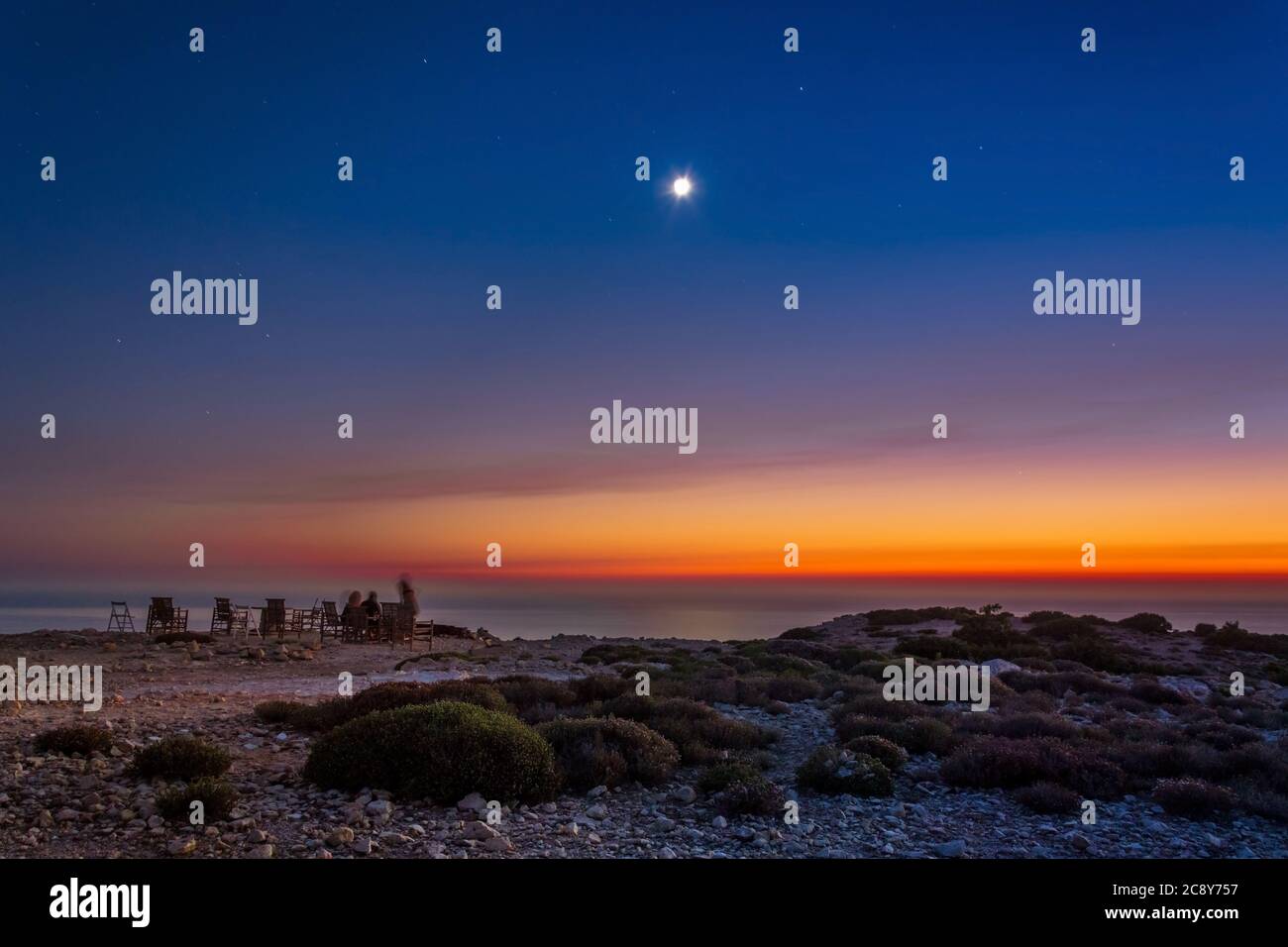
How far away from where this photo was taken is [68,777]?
10.9m

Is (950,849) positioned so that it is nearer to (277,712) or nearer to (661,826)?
(661,826)

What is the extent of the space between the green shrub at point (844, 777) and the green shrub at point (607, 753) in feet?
6.69

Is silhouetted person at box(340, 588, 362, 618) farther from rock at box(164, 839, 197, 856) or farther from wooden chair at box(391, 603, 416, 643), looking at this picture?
rock at box(164, 839, 197, 856)

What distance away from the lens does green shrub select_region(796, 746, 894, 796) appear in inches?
484

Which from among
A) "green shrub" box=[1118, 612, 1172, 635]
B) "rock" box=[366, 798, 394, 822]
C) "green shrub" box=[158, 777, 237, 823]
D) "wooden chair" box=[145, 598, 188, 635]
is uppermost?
"green shrub" box=[158, 777, 237, 823]

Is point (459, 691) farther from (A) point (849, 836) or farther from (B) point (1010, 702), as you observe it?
(B) point (1010, 702)

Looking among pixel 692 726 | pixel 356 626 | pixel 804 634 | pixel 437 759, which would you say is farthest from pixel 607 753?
pixel 804 634

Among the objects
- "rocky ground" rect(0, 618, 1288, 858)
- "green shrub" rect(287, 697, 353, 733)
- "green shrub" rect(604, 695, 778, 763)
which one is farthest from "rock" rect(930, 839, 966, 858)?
"green shrub" rect(287, 697, 353, 733)

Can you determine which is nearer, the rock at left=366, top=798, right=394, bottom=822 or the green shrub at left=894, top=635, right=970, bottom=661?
the rock at left=366, top=798, right=394, bottom=822

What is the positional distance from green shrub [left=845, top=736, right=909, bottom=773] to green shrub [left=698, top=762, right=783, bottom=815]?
2707 mm

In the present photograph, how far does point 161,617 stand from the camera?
36281mm

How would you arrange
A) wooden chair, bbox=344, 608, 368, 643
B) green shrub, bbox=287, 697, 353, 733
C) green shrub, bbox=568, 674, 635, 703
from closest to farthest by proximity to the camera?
green shrub, bbox=287, 697, 353, 733 < green shrub, bbox=568, 674, 635, 703 < wooden chair, bbox=344, 608, 368, 643

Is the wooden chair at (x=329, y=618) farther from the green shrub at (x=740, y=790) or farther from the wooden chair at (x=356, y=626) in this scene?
the green shrub at (x=740, y=790)
